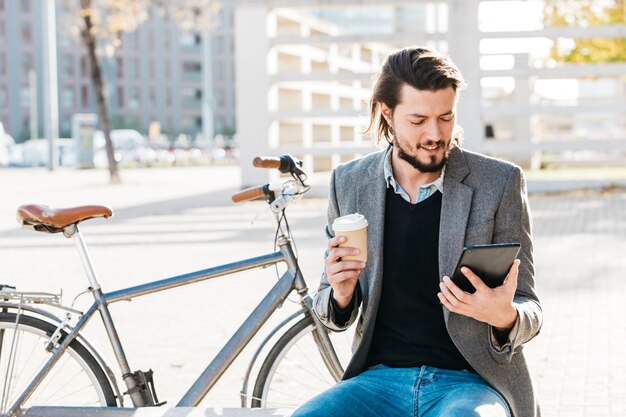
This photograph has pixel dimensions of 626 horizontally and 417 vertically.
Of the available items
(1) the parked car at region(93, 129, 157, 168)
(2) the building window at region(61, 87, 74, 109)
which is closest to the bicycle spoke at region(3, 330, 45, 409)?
(1) the parked car at region(93, 129, 157, 168)

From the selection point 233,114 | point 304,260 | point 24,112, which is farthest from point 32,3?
point 304,260

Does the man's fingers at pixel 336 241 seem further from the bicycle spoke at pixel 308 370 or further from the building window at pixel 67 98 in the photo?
the building window at pixel 67 98

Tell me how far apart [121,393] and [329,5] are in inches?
729

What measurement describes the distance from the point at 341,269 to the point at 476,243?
1.45 ft

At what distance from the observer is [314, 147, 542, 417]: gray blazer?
11.3 feet

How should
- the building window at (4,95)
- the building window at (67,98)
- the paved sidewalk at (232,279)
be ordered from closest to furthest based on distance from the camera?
the paved sidewalk at (232,279) < the building window at (4,95) < the building window at (67,98)

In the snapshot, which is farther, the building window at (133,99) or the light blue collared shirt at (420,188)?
the building window at (133,99)

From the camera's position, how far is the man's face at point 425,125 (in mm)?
3492

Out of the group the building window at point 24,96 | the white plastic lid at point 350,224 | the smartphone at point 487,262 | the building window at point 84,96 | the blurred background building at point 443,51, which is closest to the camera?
the smartphone at point 487,262

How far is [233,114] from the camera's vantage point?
114 meters

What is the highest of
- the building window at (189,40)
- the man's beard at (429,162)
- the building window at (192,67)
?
the building window at (189,40)

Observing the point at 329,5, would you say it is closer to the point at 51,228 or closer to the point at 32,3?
the point at 51,228

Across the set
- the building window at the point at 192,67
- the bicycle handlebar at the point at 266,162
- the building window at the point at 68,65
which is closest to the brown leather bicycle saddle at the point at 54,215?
the bicycle handlebar at the point at 266,162

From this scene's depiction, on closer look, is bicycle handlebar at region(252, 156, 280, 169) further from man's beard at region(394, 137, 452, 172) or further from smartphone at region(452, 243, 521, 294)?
smartphone at region(452, 243, 521, 294)
